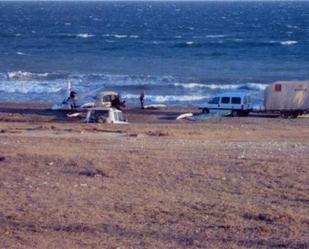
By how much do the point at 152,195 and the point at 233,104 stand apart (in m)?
26.1

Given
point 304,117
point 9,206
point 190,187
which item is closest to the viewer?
point 9,206

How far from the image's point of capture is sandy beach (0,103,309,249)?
1036cm

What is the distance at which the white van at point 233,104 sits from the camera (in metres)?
38.4

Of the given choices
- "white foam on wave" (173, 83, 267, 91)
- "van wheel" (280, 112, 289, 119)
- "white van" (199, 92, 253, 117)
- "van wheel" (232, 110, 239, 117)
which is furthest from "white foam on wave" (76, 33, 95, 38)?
"van wheel" (280, 112, 289, 119)

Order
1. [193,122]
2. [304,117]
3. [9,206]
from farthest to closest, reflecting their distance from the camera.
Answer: [304,117] < [193,122] < [9,206]

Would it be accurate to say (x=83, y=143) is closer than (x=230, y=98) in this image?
Yes

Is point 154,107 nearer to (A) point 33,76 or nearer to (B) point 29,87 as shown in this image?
(B) point 29,87

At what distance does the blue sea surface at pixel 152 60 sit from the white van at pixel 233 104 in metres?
6.13

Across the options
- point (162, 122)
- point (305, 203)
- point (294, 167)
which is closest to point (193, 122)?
point (162, 122)

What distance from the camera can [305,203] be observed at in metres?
12.3

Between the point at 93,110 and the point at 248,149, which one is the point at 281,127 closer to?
the point at 93,110

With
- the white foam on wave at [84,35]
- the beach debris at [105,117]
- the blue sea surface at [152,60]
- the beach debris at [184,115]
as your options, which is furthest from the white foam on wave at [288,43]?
the beach debris at [105,117]

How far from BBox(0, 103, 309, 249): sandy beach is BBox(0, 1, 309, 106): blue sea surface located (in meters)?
26.3

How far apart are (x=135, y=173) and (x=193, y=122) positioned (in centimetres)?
2108
